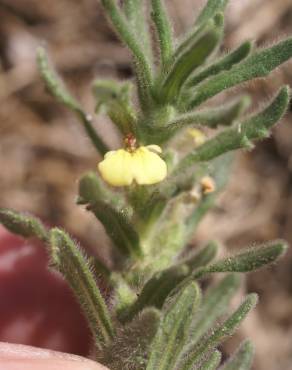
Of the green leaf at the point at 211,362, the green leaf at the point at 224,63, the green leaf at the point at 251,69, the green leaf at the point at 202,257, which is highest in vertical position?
the green leaf at the point at 224,63

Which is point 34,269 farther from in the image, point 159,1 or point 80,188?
point 159,1

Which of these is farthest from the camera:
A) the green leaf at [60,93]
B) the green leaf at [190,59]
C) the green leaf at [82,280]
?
the green leaf at [60,93]

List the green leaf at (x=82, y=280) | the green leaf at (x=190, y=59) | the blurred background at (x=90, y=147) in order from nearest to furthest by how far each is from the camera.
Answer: the green leaf at (x=190, y=59) < the green leaf at (x=82, y=280) < the blurred background at (x=90, y=147)

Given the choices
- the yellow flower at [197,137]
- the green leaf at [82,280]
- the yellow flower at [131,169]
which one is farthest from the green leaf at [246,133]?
the green leaf at [82,280]

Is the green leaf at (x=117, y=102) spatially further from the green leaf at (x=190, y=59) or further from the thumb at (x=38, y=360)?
the thumb at (x=38, y=360)

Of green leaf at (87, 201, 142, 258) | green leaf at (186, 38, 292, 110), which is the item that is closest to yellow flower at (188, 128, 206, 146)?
green leaf at (186, 38, 292, 110)

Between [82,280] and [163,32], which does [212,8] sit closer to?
[163,32]

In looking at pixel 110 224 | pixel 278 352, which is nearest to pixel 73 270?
pixel 110 224

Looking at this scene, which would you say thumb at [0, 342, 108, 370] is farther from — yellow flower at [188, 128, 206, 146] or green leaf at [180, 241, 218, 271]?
yellow flower at [188, 128, 206, 146]
